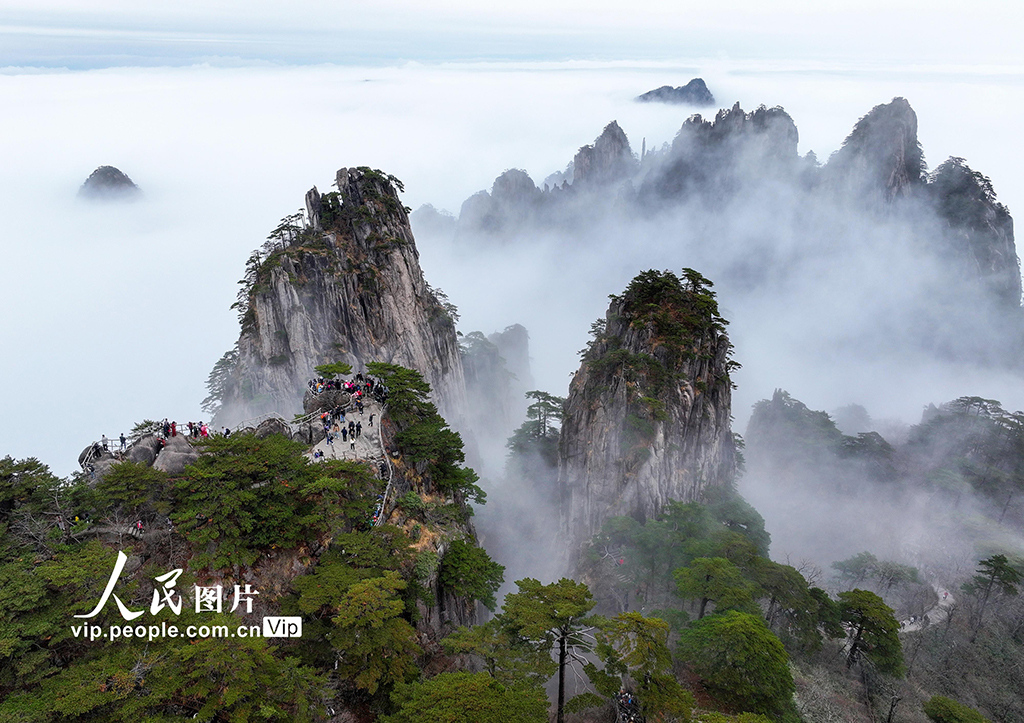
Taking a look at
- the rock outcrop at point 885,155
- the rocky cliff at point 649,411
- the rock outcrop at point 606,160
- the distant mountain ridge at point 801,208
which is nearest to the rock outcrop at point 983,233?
the distant mountain ridge at point 801,208

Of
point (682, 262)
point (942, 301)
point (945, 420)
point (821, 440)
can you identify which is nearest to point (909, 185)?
point (942, 301)

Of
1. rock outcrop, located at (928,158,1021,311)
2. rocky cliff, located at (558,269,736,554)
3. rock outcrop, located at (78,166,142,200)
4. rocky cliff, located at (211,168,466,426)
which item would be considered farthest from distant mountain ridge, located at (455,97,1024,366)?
rock outcrop, located at (78,166,142,200)

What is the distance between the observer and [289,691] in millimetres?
14250

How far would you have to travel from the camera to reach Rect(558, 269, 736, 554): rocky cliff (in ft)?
127

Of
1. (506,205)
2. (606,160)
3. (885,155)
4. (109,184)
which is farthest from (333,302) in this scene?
(109,184)

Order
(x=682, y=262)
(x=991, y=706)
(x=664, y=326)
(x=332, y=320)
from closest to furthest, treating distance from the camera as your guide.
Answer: (x=991, y=706) < (x=664, y=326) < (x=332, y=320) < (x=682, y=262)

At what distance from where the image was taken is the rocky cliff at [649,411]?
38625mm

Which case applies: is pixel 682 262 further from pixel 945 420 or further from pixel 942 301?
pixel 945 420

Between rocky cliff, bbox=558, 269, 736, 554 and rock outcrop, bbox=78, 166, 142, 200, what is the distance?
21192cm

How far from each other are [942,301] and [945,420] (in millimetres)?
53391

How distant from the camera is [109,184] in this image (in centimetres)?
18362

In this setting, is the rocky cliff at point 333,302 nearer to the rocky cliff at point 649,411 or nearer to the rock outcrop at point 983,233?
the rocky cliff at point 649,411

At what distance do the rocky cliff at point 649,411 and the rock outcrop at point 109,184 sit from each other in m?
212

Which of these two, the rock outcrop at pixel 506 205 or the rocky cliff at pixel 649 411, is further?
the rock outcrop at pixel 506 205
